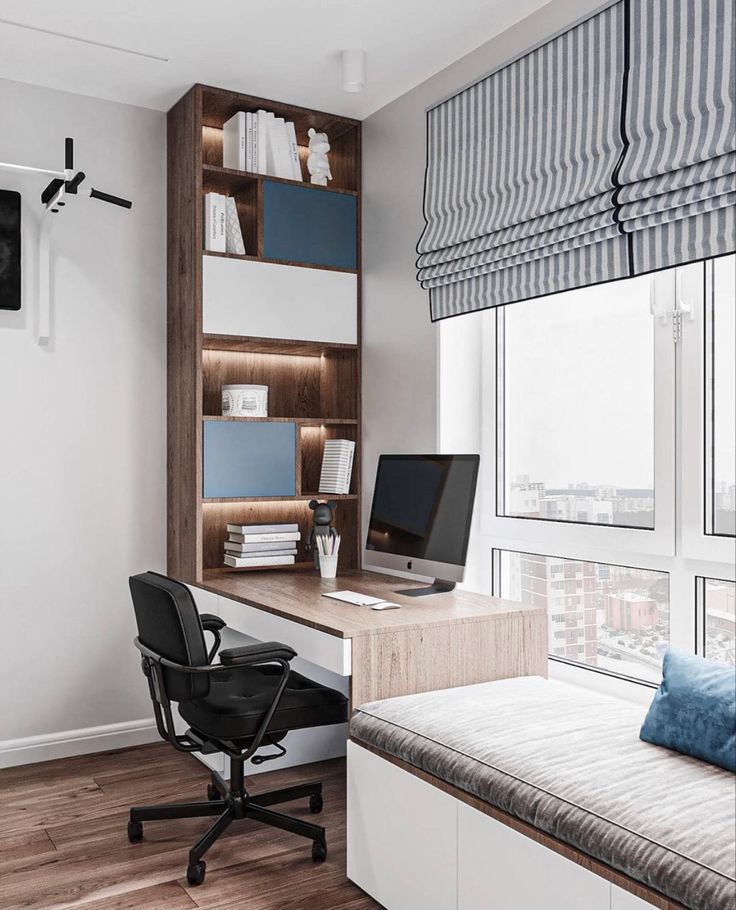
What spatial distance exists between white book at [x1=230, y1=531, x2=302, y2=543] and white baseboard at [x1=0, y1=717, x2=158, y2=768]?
2.86 feet

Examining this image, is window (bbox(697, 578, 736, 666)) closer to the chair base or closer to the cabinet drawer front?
the chair base

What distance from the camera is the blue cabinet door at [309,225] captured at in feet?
11.5

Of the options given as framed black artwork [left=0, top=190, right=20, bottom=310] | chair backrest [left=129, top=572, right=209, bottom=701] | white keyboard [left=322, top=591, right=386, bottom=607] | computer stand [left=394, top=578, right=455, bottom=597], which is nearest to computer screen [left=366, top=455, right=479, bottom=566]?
computer stand [left=394, top=578, right=455, bottom=597]

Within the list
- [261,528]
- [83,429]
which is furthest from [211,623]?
[83,429]

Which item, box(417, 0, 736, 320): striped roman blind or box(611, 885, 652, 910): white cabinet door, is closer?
box(611, 885, 652, 910): white cabinet door

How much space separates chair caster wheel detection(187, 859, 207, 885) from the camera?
2.37m

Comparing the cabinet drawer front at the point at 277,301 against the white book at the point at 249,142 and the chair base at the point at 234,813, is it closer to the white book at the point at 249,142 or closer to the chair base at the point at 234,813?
the white book at the point at 249,142

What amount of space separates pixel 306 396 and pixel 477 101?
4.78ft

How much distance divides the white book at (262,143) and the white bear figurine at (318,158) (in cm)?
21

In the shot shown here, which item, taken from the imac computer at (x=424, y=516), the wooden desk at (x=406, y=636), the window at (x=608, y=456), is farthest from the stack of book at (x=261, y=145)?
the wooden desk at (x=406, y=636)

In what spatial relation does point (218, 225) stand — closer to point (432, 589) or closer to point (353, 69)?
point (353, 69)

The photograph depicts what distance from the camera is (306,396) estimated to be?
3840mm

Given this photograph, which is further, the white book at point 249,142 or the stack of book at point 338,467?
the stack of book at point 338,467

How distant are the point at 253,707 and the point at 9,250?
2046 mm
